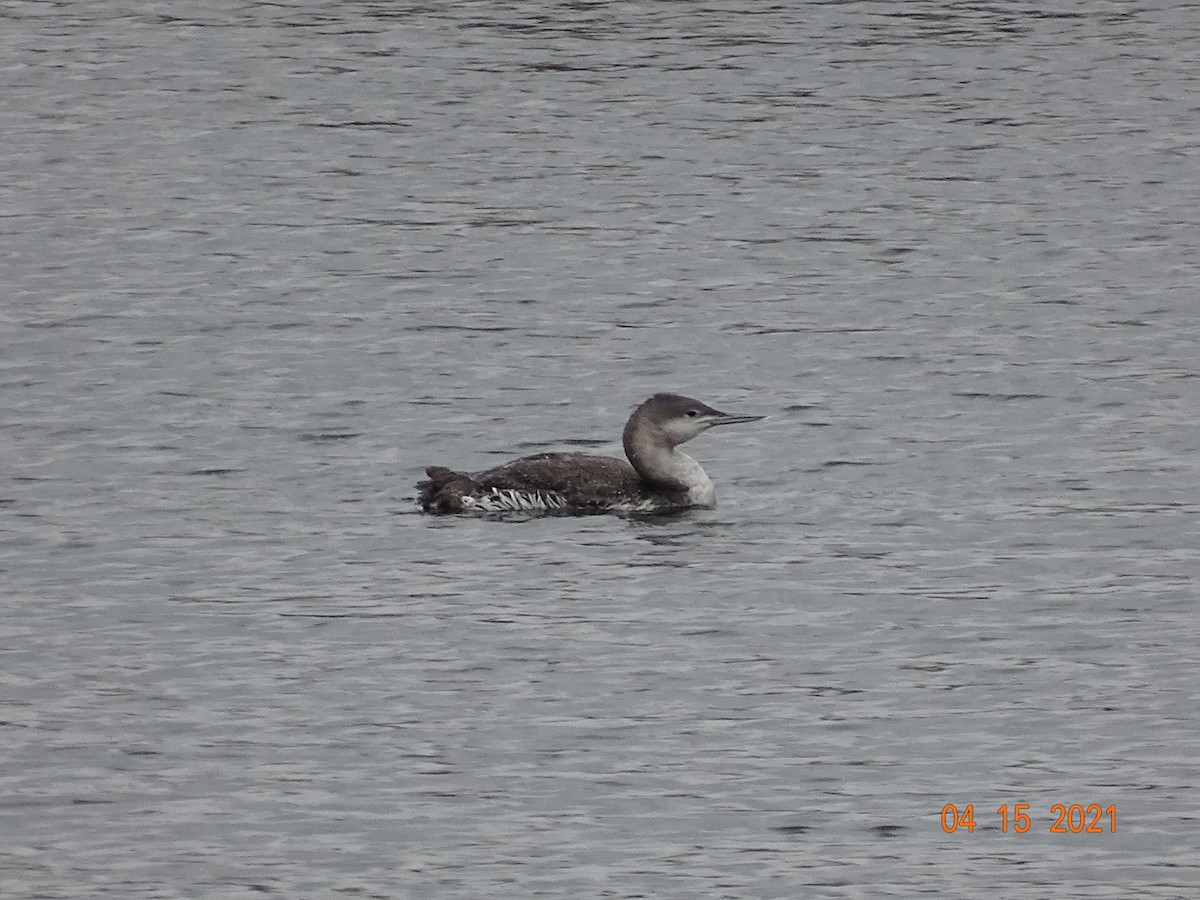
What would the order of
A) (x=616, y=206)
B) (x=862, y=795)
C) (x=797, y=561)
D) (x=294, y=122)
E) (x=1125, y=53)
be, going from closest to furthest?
(x=862, y=795) < (x=797, y=561) < (x=616, y=206) < (x=294, y=122) < (x=1125, y=53)

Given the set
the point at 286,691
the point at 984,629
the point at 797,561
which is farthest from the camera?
the point at 797,561

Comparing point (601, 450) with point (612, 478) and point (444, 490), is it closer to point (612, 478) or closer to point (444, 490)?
point (612, 478)

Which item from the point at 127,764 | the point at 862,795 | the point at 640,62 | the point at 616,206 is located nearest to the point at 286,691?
the point at 127,764

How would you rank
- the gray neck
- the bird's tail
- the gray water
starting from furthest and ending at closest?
the gray neck
the bird's tail
the gray water

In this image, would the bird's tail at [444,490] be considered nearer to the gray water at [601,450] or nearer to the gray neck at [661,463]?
the gray water at [601,450]

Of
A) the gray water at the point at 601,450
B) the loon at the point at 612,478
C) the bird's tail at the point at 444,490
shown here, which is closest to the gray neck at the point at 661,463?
the loon at the point at 612,478

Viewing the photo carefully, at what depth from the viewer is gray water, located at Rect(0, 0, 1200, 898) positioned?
459 inches

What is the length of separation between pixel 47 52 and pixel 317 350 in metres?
14.8

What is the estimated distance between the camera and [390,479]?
17672 mm

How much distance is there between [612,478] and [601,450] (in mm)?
1404

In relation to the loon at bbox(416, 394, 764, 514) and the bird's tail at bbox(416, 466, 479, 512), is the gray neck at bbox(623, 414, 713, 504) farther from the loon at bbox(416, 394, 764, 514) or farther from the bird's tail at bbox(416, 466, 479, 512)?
the bird's tail at bbox(416, 466, 479, 512)

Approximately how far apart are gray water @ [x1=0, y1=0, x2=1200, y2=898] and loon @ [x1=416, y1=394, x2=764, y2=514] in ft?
0.60

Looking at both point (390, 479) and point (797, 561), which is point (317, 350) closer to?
point (390, 479)

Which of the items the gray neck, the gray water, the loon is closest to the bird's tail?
the loon
